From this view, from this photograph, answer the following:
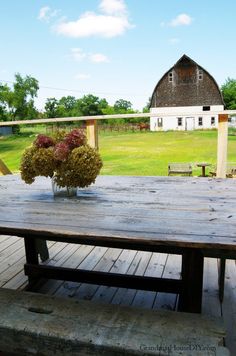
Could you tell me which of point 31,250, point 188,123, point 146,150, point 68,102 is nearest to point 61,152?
point 31,250

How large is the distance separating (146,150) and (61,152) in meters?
4.33

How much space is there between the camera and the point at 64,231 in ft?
4.37

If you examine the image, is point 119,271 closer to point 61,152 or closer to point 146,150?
point 61,152

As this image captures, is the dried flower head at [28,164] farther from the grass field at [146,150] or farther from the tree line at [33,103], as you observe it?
the tree line at [33,103]

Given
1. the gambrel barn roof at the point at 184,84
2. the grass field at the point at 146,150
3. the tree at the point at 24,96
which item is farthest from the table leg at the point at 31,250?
the tree at the point at 24,96

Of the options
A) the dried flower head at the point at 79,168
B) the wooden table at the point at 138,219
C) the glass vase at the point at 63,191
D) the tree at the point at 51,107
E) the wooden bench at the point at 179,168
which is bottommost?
the wooden bench at the point at 179,168

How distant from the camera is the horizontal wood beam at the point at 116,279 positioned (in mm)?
2018

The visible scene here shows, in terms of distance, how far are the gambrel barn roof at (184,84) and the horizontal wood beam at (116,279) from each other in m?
28.4

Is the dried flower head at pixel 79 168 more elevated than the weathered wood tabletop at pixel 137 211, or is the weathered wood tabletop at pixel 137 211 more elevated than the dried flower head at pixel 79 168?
the dried flower head at pixel 79 168

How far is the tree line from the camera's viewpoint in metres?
31.1

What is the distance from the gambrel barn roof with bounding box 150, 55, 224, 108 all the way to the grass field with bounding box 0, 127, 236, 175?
23.8m

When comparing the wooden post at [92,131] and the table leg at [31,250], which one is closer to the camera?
the table leg at [31,250]

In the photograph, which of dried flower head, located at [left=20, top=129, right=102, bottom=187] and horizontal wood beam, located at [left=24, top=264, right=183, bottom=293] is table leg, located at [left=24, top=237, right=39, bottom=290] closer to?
horizontal wood beam, located at [left=24, top=264, right=183, bottom=293]

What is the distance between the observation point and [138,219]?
4.79 feet
